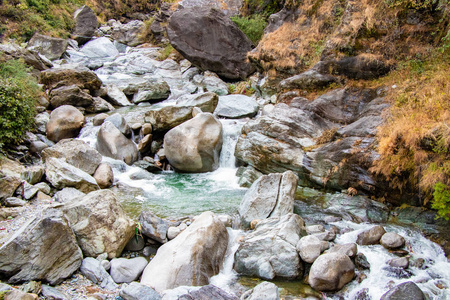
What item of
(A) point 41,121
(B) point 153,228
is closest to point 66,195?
(B) point 153,228

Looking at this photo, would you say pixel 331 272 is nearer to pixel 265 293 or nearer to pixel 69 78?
pixel 265 293

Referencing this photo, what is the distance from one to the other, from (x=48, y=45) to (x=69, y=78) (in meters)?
9.32

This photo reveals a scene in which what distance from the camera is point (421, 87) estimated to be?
9.37 metres

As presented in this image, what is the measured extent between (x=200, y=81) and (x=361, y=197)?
15925 millimetres

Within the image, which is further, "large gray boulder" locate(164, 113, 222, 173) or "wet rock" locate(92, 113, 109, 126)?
"wet rock" locate(92, 113, 109, 126)

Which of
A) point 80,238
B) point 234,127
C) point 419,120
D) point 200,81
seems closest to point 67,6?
point 200,81

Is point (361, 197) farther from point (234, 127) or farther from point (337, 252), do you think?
point (234, 127)

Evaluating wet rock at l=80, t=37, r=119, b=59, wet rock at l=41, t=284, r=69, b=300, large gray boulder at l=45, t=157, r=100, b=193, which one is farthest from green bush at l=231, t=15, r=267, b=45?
wet rock at l=41, t=284, r=69, b=300

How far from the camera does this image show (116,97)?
19.2 metres

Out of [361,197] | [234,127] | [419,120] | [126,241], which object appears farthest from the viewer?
[234,127]

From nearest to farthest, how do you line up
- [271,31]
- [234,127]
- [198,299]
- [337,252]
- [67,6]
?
1. [198,299]
2. [337,252]
3. [234,127]
4. [271,31]
5. [67,6]

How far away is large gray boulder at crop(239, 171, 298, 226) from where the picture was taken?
27.8 feet

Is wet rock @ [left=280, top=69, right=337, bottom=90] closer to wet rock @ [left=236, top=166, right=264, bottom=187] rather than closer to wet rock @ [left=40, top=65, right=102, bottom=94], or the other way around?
wet rock @ [left=236, top=166, right=264, bottom=187]

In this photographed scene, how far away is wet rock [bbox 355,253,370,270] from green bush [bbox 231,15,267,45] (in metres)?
19.8
